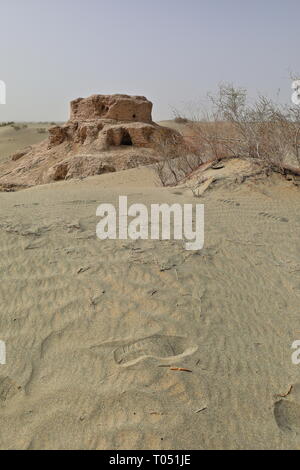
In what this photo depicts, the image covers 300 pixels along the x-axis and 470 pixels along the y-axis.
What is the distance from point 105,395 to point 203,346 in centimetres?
59

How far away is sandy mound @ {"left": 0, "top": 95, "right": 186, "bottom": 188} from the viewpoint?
31.3 ft

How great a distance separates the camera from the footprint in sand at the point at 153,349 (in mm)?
1936

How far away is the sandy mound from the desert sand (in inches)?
240

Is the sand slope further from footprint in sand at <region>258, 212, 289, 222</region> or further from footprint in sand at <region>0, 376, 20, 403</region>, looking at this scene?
footprint in sand at <region>0, 376, 20, 403</region>

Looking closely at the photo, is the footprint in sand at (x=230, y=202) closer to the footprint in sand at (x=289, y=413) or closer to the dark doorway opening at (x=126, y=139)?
the footprint in sand at (x=289, y=413)

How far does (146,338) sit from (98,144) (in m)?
8.73

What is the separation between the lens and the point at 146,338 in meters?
2.08

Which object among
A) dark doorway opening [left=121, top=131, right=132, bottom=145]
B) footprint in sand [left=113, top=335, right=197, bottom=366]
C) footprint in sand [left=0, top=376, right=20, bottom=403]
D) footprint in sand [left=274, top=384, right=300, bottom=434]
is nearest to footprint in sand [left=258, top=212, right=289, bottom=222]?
footprint in sand [left=113, top=335, right=197, bottom=366]

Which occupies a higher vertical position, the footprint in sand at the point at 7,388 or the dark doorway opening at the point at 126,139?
the footprint in sand at the point at 7,388

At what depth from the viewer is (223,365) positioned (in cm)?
191

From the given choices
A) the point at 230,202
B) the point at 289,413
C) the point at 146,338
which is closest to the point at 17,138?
the point at 230,202

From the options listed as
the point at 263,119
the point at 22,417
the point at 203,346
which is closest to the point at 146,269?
the point at 203,346

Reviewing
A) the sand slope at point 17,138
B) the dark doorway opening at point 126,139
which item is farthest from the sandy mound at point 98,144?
the sand slope at point 17,138

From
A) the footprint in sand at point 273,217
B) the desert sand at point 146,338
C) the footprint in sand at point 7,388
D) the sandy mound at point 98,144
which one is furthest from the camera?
the sandy mound at point 98,144
